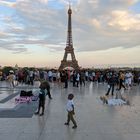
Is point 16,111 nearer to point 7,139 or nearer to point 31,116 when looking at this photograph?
point 31,116

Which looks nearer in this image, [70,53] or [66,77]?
[66,77]

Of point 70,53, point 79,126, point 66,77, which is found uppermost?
point 70,53

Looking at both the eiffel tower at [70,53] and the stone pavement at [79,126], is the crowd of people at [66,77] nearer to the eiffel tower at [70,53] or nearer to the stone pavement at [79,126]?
→ the stone pavement at [79,126]

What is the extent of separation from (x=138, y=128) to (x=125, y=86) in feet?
68.1

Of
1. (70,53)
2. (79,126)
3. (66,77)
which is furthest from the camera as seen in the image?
(70,53)

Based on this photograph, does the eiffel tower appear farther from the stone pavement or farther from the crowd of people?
the stone pavement

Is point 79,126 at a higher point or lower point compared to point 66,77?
lower

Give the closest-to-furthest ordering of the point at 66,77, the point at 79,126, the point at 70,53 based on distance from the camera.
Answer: the point at 79,126
the point at 66,77
the point at 70,53

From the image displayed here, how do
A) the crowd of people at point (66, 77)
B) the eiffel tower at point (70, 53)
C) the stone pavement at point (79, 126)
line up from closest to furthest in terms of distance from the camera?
the stone pavement at point (79, 126), the crowd of people at point (66, 77), the eiffel tower at point (70, 53)

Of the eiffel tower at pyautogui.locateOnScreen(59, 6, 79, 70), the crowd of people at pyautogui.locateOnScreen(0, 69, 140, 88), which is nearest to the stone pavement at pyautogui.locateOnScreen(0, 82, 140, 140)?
the crowd of people at pyautogui.locateOnScreen(0, 69, 140, 88)

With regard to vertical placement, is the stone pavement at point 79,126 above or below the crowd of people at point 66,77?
below

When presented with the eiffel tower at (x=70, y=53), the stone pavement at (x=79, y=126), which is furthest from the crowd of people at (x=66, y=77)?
the eiffel tower at (x=70, y=53)

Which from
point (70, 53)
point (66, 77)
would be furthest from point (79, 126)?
point (70, 53)

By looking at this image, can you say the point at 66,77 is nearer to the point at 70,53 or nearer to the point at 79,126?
the point at 79,126
